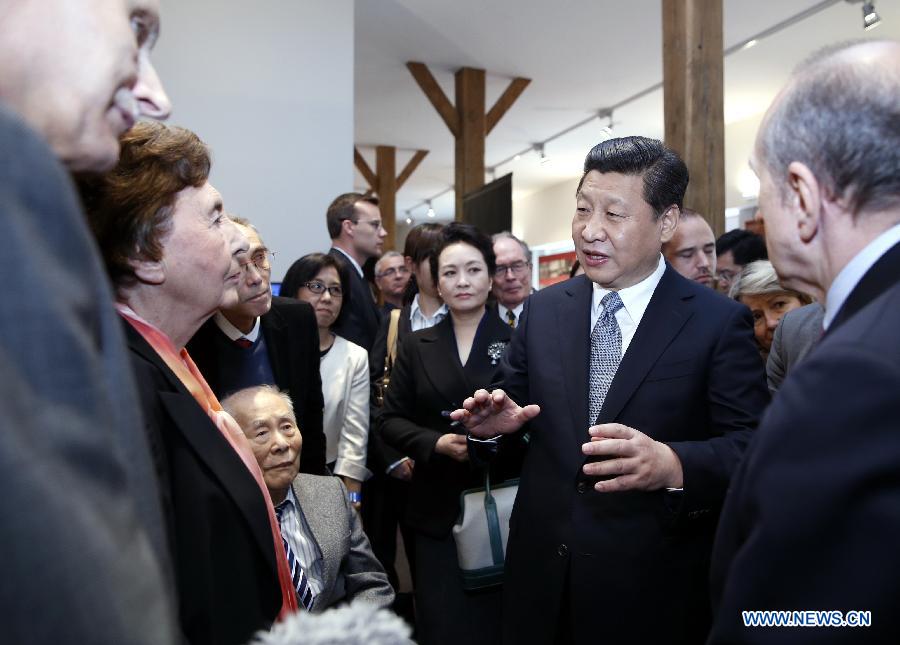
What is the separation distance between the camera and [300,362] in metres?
2.70

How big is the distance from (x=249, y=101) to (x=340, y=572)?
171 inches

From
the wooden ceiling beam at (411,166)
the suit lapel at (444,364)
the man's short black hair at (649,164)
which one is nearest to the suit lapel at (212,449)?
the man's short black hair at (649,164)

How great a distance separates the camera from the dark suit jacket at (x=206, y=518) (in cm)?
111

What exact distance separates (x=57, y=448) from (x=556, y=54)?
27.4ft

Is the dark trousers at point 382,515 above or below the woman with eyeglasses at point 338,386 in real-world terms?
below

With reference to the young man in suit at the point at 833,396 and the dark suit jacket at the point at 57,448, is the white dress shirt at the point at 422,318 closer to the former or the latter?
the young man in suit at the point at 833,396

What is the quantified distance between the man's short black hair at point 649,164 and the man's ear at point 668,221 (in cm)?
2

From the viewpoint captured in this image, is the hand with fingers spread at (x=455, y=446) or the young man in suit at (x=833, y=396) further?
the hand with fingers spread at (x=455, y=446)

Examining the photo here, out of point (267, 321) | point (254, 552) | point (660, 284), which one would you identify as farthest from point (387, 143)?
point (254, 552)

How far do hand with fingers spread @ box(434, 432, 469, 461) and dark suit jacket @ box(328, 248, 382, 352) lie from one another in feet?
4.54

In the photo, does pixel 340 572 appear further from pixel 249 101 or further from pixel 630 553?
pixel 249 101

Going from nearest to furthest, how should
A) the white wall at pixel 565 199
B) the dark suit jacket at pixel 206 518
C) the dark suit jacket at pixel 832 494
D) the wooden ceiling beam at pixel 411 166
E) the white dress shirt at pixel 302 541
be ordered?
1. the dark suit jacket at pixel 832 494
2. the dark suit jacket at pixel 206 518
3. the white dress shirt at pixel 302 541
4. the white wall at pixel 565 199
5. the wooden ceiling beam at pixel 411 166

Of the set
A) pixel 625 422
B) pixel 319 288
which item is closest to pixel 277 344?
pixel 319 288

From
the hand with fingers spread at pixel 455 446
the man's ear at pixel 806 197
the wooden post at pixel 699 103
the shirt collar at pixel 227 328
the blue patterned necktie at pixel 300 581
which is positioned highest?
the wooden post at pixel 699 103
